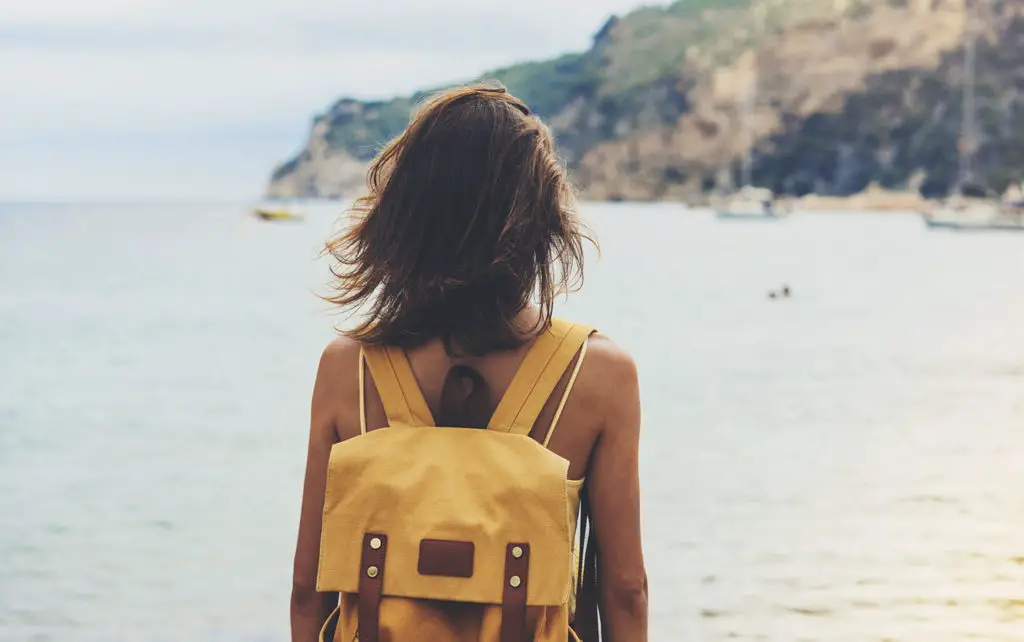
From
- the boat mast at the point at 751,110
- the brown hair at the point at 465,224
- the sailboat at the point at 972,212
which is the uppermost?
the boat mast at the point at 751,110

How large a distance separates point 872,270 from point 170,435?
116 feet

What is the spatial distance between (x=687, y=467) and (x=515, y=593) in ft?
31.7

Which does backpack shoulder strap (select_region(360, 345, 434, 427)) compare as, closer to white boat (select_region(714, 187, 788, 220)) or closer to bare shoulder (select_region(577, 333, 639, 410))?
bare shoulder (select_region(577, 333, 639, 410))

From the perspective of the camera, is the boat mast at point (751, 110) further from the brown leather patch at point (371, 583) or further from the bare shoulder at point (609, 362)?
the brown leather patch at point (371, 583)

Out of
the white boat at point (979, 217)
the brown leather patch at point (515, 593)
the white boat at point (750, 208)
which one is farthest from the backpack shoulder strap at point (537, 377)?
the white boat at point (750, 208)

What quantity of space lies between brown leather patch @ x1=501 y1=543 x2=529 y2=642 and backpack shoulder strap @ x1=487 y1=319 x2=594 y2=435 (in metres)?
0.17

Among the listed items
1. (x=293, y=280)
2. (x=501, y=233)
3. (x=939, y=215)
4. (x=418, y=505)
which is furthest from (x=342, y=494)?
(x=939, y=215)

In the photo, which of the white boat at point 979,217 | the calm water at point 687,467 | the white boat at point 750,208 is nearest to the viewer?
the calm water at point 687,467

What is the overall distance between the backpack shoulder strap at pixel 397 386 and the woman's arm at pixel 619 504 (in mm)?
269

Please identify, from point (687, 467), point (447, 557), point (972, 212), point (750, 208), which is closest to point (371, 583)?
point (447, 557)

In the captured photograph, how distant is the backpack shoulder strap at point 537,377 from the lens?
70.7 inches

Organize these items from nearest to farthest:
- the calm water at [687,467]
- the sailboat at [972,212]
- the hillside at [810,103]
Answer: the calm water at [687,467], the sailboat at [972,212], the hillside at [810,103]

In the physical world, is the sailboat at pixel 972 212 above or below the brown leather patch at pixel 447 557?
below

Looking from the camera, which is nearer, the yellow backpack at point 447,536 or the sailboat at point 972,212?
the yellow backpack at point 447,536
